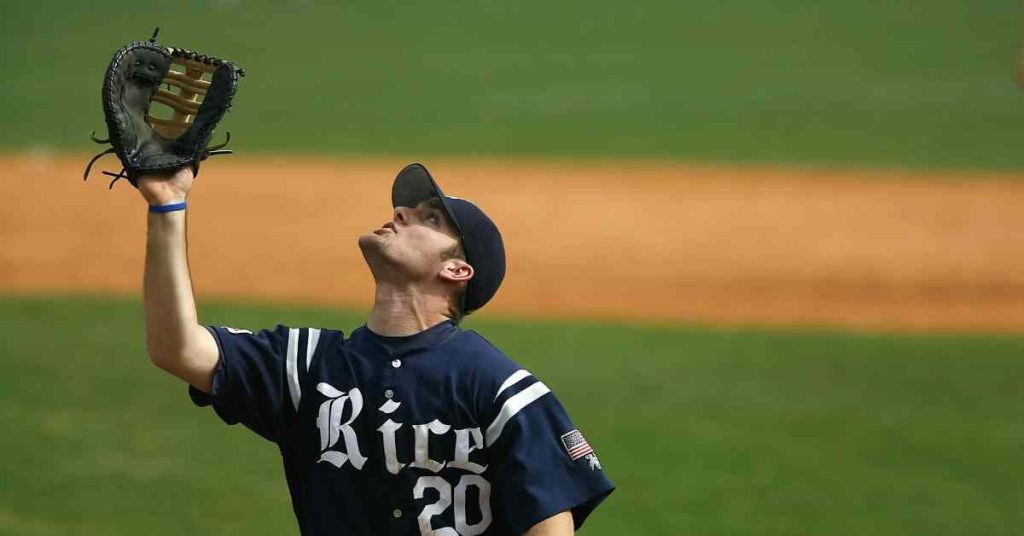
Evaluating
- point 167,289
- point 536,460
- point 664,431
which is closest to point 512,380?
point 536,460

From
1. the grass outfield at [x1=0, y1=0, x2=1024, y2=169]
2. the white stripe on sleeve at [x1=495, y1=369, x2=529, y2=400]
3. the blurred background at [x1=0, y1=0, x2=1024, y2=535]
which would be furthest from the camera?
the grass outfield at [x1=0, y1=0, x2=1024, y2=169]

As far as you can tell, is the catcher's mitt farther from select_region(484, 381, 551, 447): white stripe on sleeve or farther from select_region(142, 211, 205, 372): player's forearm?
select_region(484, 381, 551, 447): white stripe on sleeve

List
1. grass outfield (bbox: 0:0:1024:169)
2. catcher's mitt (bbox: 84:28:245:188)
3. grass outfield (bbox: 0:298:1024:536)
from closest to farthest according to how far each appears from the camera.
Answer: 1. catcher's mitt (bbox: 84:28:245:188)
2. grass outfield (bbox: 0:298:1024:536)
3. grass outfield (bbox: 0:0:1024:169)

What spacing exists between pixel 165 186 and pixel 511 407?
830 mm

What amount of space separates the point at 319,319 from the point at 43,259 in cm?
300

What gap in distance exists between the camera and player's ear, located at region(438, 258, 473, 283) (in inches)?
122

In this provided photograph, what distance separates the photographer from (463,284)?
3168 mm

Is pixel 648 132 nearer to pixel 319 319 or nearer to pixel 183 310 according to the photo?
pixel 319 319

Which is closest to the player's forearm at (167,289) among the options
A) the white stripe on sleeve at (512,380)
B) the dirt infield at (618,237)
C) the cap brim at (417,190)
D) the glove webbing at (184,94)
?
the glove webbing at (184,94)

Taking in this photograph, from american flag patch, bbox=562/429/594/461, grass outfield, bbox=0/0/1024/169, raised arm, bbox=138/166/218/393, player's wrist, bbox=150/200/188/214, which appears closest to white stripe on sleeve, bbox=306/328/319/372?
raised arm, bbox=138/166/218/393

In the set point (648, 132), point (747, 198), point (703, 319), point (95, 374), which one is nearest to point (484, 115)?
point (648, 132)

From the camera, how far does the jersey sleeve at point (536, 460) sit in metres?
2.85

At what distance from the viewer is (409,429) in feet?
9.77

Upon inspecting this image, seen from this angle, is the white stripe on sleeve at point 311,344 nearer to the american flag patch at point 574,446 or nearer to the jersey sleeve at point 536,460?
the jersey sleeve at point 536,460
